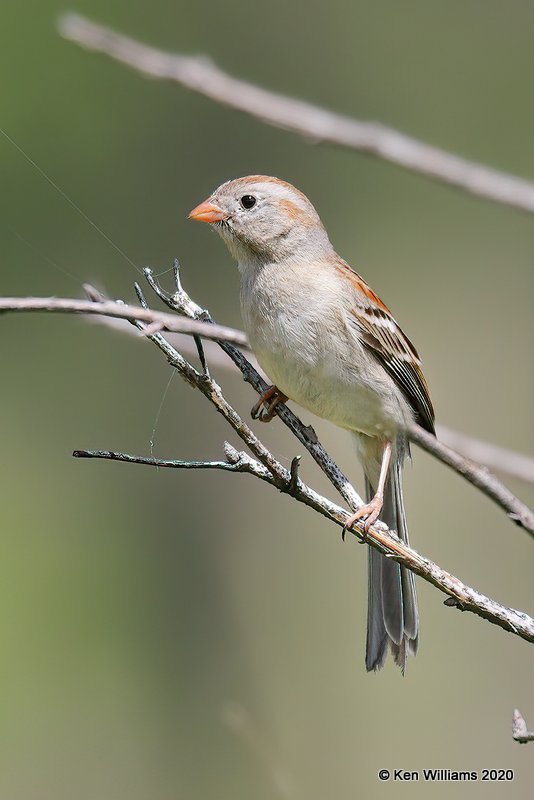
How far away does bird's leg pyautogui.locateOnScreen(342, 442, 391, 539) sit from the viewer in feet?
6.38

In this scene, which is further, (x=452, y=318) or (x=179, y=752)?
(x=452, y=318)

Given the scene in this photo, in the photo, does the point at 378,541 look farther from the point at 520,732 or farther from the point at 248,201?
the point at 248,201

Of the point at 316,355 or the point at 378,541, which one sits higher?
the point at 316,355

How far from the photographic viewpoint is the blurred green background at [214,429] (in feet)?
17.5

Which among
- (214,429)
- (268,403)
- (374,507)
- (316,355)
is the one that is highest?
(214,429)

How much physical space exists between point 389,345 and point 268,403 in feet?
1.32

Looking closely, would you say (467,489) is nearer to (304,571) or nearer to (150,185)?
(304,571)

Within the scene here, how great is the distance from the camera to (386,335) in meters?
2.82

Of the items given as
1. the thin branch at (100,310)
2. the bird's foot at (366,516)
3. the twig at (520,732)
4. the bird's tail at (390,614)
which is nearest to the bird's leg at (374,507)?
the bird's foot at (366,516)

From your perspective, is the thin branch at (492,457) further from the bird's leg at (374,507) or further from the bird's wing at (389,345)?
the bird's wing at (389,345)

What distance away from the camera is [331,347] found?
2656 millimetres

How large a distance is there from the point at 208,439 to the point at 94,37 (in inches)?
198

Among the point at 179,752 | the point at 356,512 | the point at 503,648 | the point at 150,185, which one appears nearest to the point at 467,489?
the point at 503,648

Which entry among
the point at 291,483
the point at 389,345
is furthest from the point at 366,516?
the point at 389,345
